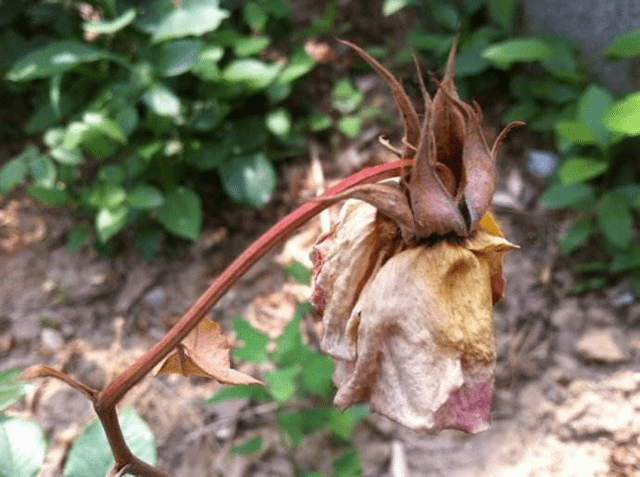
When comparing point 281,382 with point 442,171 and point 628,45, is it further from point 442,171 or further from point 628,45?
point 628,45

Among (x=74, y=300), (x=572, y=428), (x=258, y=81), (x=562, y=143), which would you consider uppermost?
(x=258, y=81)

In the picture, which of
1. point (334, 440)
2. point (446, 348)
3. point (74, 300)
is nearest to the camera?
point (446, 348)

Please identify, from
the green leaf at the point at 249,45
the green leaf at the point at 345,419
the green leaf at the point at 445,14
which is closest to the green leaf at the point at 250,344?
the green leaf at the point at 345,419

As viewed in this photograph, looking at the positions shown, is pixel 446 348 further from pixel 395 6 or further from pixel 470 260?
pixel 395 6

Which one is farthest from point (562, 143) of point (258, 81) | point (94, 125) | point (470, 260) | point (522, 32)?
point (470, 260)

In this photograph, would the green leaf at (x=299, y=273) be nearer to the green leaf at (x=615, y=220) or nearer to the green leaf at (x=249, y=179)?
the green leaf at (x=249, y=179)

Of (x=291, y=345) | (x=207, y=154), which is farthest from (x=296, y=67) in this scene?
(x=291, y=345)

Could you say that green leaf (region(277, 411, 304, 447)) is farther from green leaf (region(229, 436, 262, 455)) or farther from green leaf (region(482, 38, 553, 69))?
green leaf (region(482, 38, 553, 69))

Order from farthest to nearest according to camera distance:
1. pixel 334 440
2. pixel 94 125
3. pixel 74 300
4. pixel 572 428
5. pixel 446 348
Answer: pixel 74 300 < pixel 94 125 < pixel 334 440 < pixel 572 428 < pixel 446 348
